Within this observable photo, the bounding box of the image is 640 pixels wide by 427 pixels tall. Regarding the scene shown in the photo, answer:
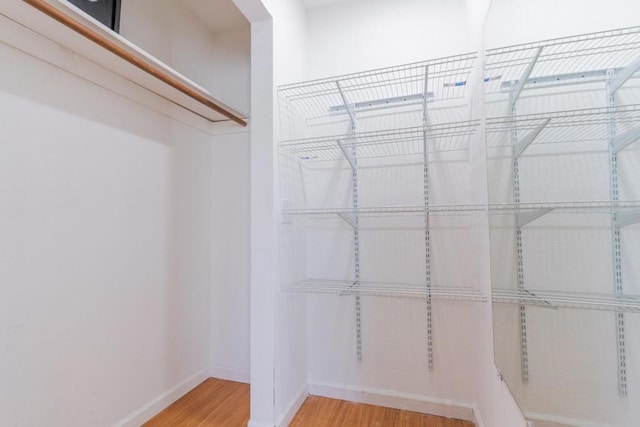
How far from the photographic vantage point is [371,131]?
177 cm

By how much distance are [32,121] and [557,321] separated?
2.00 m

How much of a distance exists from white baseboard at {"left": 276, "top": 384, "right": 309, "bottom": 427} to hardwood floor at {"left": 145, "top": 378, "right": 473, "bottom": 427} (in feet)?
0.09

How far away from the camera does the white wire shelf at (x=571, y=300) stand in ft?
2.35

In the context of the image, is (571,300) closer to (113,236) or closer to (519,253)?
(519,253)

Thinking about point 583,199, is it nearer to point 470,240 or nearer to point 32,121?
point 470,240

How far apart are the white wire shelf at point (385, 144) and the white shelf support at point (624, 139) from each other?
858 mm

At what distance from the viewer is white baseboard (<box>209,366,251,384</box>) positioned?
2064 millimetres

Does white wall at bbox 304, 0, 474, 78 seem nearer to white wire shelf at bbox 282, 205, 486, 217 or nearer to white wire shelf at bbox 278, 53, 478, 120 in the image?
white wire shelf at bbox 278, 53, 478, 120

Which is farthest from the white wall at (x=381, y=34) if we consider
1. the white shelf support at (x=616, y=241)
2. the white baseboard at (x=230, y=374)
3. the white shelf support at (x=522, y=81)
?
the white baseboard at (x=230, y=374)

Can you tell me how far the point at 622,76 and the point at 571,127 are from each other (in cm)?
18

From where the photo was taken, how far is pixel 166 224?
183 cm

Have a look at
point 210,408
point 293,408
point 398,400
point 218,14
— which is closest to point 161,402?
point 210,408

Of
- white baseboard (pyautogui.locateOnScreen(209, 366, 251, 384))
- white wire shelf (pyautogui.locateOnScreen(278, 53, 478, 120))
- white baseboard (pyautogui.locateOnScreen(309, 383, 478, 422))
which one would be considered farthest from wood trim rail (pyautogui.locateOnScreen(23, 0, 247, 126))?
white baseboard (pyautogui.locateOnScreen(309, 383, 478, 422))

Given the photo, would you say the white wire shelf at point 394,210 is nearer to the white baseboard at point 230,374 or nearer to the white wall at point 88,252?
the white wall at point 88,252
